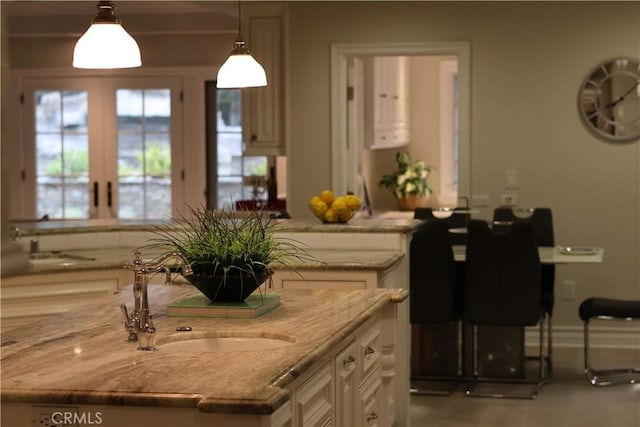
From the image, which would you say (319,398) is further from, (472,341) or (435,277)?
(472,341)

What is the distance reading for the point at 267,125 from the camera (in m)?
7.60

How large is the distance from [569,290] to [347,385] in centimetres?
454

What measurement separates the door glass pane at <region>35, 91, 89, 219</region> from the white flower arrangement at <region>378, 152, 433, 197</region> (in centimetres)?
294

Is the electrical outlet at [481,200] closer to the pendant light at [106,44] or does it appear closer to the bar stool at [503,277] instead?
the bar stool at [503,277]

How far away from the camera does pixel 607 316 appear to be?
6055 mm

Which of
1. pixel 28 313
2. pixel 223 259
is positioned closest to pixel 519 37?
pixel 28 313

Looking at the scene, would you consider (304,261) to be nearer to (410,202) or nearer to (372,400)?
(372,400)

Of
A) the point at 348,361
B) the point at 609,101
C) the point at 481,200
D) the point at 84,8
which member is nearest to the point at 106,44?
the point at 348,361

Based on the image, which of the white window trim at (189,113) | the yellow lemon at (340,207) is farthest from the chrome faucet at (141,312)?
the white window trim at (189,113)

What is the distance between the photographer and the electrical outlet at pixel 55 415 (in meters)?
2.21

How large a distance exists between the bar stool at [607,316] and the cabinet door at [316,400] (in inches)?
139

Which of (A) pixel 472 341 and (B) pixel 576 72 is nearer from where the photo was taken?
(A) pixel 472 341

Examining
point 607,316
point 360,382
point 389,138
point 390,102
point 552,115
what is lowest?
point 607,316

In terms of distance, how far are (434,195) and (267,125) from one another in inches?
117
